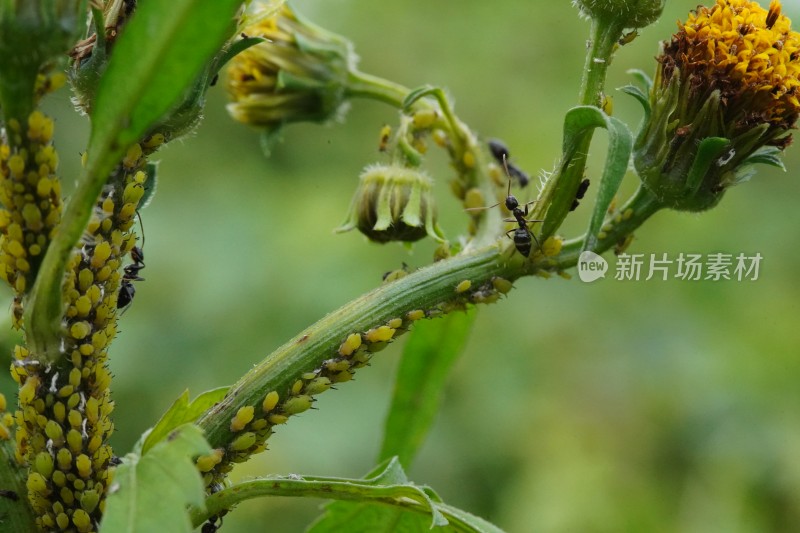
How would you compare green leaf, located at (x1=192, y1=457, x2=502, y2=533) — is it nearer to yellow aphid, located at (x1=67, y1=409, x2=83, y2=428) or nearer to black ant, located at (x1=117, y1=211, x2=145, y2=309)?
yellow aphid, located at (x1=67, y1=409, x2=83, y2=428)

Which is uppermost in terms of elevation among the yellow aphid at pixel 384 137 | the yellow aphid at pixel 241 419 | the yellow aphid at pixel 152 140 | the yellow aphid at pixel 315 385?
→ the yellow aphid at pixel 384 137

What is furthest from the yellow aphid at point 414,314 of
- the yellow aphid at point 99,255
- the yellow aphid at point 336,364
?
the yellow aphid at point 99,255

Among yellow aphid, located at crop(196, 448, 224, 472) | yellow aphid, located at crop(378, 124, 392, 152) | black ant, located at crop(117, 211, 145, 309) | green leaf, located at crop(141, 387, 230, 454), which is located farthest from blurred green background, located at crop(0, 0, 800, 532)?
yellow aphid, located at crop(196, 448, 224, 472)

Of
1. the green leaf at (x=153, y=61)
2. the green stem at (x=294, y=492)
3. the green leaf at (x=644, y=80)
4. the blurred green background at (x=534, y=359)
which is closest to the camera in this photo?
the green leaf at (x=153, y=61)

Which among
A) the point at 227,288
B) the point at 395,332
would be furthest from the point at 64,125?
the point at 395,332

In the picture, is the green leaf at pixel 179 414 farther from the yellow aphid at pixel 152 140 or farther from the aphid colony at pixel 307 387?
the yellow aphid at pixel 152 140

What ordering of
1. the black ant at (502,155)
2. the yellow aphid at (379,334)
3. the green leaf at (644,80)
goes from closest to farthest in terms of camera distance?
1. the yellow aphid at (379,334)
2. the green leaf at (644,80)
3. the black ant at (502,155)

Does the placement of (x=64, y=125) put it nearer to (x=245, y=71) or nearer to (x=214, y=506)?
(x=245, y=71)
